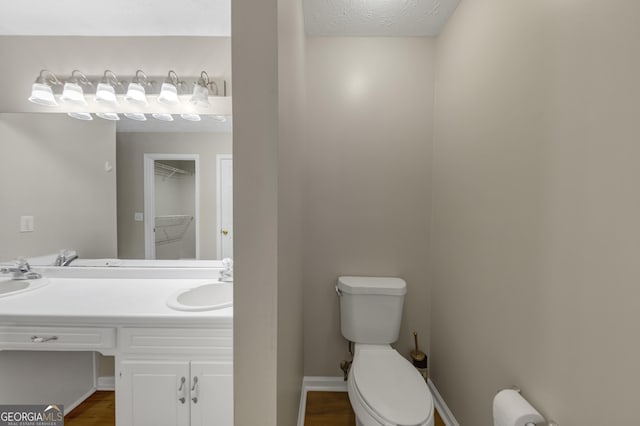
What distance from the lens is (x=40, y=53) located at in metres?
1.57

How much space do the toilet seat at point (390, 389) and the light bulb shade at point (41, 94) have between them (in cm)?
239

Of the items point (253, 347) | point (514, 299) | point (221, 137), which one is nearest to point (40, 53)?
point (221, 137)

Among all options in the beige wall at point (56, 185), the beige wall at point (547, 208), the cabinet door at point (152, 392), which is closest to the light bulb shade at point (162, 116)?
the beige wall at point (56, 185)

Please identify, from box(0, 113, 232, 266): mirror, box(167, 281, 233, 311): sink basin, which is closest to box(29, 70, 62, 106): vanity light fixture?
box(0, 113, 232, 266): mirror

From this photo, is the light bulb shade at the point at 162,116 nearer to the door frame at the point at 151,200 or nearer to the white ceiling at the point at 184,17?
the door frame at the point at 151,200

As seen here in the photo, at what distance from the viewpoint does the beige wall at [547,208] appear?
608 mm

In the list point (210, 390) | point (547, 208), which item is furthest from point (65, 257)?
point (547, 208)

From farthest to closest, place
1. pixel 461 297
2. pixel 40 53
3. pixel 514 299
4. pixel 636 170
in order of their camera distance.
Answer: pixel 40 53, pixel 461 297, pixel 514 299, pixel 636 170

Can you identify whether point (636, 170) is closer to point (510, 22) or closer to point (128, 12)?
point (510, 22)

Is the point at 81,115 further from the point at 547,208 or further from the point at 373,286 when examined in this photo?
the point at 547,208

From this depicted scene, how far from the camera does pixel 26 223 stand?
166 cm

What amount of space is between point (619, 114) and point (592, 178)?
16cm

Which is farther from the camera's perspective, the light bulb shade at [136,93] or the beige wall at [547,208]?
the light bulb shade at [136,93]

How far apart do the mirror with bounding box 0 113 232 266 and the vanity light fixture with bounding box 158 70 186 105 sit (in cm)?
15
